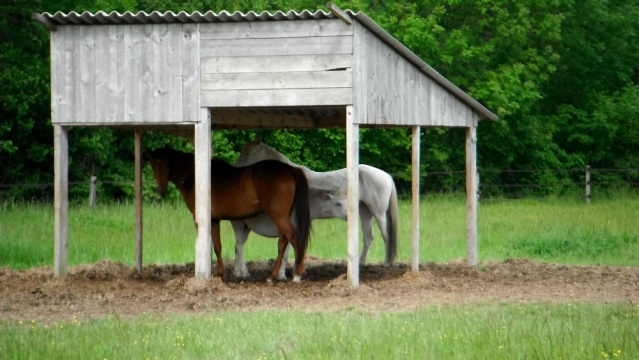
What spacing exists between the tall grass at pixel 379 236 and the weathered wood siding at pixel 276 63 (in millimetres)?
4730

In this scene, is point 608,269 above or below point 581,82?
below

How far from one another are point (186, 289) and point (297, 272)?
72.3 inches

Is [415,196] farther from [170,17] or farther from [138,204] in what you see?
[138,204]

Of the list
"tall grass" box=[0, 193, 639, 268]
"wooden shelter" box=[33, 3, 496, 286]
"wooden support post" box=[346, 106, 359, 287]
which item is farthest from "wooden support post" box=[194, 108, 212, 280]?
"tall grass" box=[0, 193, 639, 268]

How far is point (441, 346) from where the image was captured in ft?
31.2

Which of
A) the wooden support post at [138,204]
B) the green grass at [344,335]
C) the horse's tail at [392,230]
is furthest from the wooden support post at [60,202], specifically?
the horse's tail at [392,230]

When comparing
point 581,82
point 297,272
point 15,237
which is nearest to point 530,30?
point 581,82

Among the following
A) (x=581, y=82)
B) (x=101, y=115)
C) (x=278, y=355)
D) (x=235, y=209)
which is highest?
(x=581, y=82)

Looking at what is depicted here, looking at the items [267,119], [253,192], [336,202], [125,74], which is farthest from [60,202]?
[336,202]

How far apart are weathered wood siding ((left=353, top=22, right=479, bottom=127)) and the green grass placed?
3491 millimetres

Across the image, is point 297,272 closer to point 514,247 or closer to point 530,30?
point 514,247

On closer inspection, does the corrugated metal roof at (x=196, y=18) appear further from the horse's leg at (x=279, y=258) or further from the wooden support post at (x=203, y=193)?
the horse's leg at (x=279, y=258)

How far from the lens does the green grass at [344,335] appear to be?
9.28 metres

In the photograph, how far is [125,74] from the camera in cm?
1489
